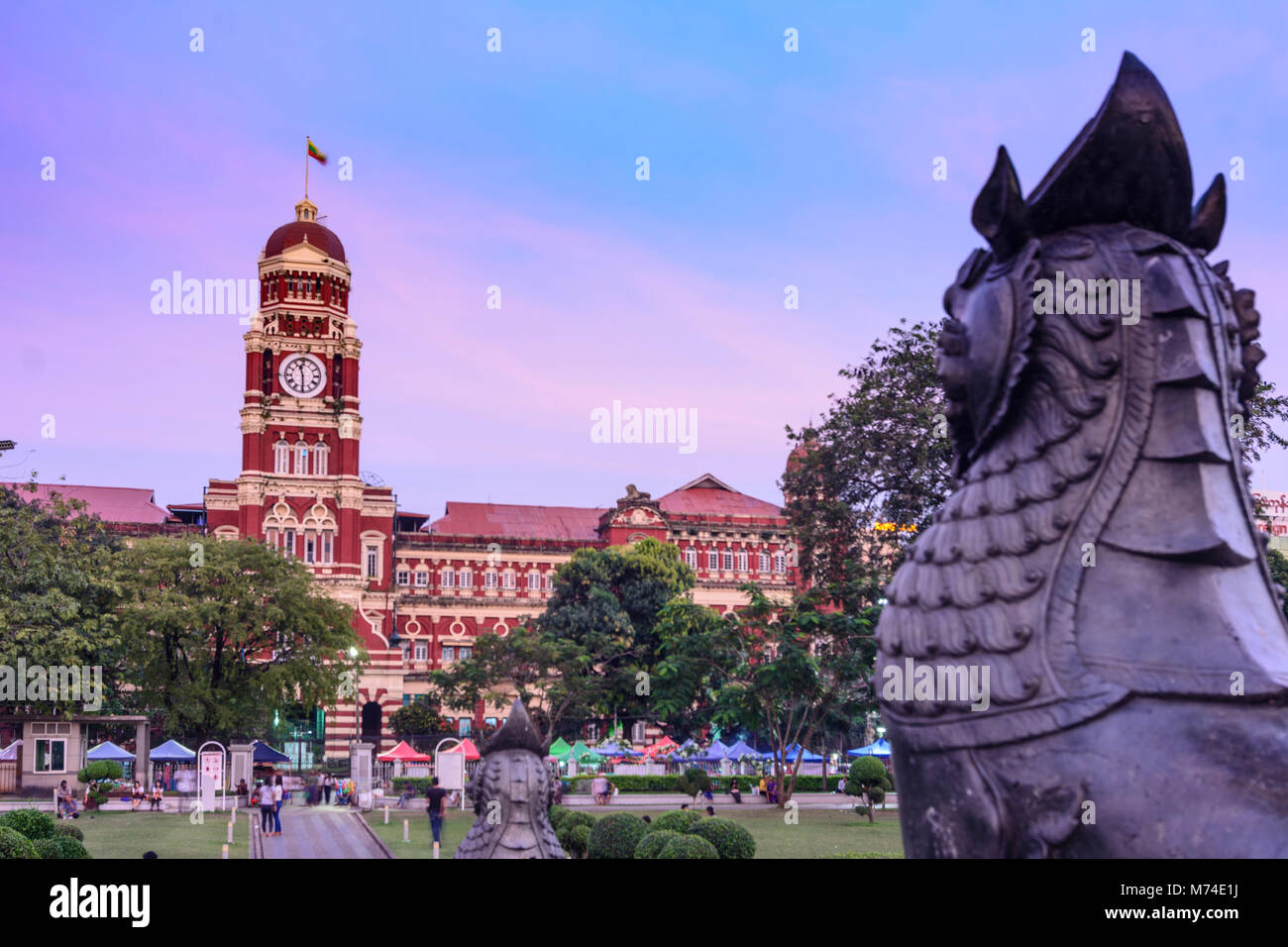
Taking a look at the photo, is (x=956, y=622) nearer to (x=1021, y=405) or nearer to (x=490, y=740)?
(x=1021, y=405)

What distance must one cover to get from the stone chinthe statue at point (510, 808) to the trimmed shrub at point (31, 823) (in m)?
8.65

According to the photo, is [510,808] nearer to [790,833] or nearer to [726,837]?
[726,837]

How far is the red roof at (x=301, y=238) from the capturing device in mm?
61688

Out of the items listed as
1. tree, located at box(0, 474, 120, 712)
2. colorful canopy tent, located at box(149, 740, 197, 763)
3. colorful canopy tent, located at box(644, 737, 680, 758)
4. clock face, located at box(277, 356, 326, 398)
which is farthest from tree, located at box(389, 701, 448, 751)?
colorful canopy tent, located at box(149, 740, 197, 763)

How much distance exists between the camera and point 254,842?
23734mm

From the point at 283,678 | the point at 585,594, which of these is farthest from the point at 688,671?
the point at 585,594

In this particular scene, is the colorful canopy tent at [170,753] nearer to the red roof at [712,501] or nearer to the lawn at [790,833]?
the lawn at [790,833]

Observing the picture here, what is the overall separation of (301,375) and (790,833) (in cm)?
4315

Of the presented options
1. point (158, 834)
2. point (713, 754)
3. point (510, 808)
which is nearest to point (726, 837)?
point (510, 808)

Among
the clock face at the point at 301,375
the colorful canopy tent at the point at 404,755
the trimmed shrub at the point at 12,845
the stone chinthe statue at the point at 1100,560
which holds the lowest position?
the colorful canopy tent at the point at 404,755

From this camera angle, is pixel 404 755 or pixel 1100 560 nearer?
pixel 1100 560

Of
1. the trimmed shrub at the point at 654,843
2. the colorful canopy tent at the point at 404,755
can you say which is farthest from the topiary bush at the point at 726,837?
the colorful canopy tent at the point at 404,755

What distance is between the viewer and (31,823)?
1592 centimetres
